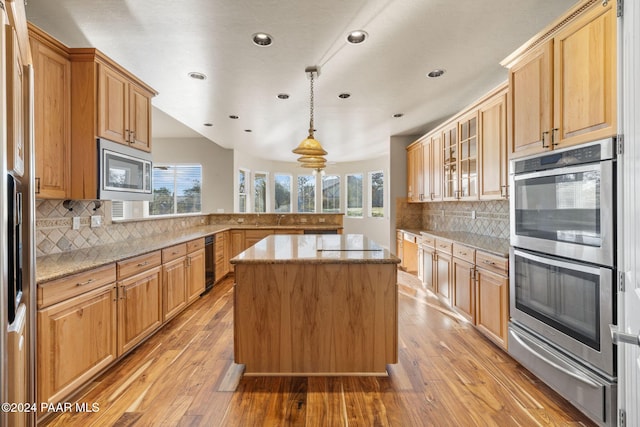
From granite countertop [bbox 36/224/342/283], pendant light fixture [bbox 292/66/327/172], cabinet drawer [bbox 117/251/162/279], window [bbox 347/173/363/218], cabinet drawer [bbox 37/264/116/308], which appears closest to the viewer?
cabinet drawer [bbox 37/264/116/308]

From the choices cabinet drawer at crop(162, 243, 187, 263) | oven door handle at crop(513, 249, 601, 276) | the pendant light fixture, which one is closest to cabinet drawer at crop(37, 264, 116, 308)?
cabinet drawer at crop(162, 243, 187, 263)

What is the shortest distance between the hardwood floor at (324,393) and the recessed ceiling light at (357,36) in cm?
263

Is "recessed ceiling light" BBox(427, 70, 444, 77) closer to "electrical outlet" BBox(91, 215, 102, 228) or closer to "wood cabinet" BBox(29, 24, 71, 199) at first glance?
"wood cabinet" BBox(29, 24, 71, 199)

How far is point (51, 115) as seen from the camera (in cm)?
220

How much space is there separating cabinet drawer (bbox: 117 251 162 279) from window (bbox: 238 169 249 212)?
14.6 feet

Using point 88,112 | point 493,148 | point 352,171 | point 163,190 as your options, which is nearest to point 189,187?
point 163,190

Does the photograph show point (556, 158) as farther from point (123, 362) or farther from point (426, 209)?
point (426, 209)

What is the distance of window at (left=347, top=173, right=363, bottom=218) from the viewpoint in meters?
8.50

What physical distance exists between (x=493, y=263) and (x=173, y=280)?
10.2ft

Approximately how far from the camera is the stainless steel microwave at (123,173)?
7.99 ft

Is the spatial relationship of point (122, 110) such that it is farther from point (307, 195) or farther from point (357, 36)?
point (307, 195)

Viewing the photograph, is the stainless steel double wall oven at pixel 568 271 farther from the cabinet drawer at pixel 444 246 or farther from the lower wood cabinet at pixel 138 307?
the lower wood cabinet at pixel 138 307

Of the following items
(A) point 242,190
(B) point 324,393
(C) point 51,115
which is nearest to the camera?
(B) point 324,393

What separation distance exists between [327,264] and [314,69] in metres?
1.97
